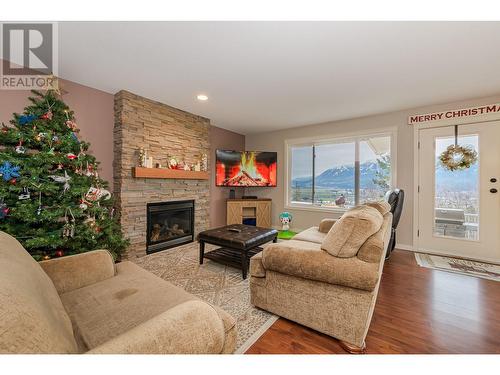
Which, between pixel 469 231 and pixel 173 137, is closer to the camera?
pixel 469 231

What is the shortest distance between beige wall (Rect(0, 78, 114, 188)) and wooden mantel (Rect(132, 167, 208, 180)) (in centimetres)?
40

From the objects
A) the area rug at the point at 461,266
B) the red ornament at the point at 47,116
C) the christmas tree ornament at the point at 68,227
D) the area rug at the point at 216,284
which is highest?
the red ornament at the point at 47,116

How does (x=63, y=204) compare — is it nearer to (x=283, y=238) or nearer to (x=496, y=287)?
(x=283, y=238)

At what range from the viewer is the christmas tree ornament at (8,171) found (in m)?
1.82

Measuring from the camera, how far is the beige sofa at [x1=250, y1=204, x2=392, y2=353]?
1.36m

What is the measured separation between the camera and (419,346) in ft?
4.63

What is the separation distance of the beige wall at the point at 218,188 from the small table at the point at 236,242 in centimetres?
178

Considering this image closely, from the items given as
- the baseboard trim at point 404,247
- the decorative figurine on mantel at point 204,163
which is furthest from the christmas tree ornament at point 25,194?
the baseboard trim at point 404,247

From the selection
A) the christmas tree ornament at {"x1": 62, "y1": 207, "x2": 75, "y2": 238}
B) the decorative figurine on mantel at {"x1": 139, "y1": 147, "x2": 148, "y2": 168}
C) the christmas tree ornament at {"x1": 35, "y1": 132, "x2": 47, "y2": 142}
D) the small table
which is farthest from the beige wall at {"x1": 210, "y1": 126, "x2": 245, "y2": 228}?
the christmas tree ornament at {"x1": 35, "y1": 132, "x2": 47, "y2": 142}

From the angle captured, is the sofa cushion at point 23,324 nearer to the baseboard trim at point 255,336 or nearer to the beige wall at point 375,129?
the baseboard trim at point 255,336

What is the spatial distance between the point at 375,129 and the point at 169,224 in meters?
3.99
